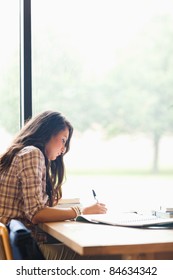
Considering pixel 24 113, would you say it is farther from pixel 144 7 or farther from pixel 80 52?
pixel 144 7

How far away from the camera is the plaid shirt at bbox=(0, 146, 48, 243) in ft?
7.68

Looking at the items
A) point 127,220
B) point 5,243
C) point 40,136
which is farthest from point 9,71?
point 5,243

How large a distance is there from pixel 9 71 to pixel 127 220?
55.6 inches

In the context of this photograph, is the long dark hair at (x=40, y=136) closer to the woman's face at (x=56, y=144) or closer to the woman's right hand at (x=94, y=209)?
the woman's face at (x=56, y=144)

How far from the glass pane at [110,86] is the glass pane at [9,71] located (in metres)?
0.12

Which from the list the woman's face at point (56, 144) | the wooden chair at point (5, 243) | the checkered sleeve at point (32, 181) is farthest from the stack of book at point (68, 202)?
the wooden chair at point (5, 243)

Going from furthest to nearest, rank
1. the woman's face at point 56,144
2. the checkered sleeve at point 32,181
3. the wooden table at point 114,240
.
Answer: the woman's face at point 56,144 < the checkered sleeve at point 32,181 < the wooden table at point 114,240

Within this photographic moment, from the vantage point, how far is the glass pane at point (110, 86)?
3350 millimetres

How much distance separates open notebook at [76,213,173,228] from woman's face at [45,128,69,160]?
38cm

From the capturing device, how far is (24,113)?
328cm

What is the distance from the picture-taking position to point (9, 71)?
330 centimetres
